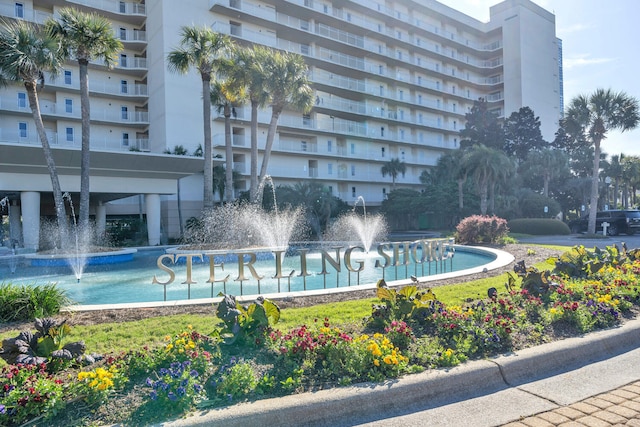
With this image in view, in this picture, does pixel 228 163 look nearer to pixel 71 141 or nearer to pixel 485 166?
pixel 71 141

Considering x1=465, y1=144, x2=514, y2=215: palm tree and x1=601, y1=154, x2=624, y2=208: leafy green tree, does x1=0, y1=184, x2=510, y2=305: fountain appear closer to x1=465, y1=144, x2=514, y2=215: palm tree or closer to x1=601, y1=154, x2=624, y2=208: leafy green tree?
x1=465, y1=144, x2=514, y2=215: palm tree

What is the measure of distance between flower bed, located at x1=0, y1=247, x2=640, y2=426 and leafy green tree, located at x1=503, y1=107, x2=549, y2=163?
5511 cm

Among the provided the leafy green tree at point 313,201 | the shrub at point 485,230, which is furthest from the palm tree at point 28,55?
the shrub at point 485,230

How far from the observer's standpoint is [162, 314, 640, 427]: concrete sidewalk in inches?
145

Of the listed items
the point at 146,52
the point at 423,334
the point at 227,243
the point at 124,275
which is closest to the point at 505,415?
the point at 423,334

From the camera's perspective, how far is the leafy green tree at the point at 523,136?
56.2 m

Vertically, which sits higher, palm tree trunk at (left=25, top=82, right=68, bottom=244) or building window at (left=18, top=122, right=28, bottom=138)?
building window at (left=18, top=122, right=28, bottom=138)

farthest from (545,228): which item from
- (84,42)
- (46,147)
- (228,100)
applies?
(46,147)

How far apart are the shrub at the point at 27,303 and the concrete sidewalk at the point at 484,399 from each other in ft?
16.4

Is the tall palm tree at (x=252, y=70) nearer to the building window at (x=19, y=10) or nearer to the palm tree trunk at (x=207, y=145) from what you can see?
the palm tree trunk at (x=207, y=145)

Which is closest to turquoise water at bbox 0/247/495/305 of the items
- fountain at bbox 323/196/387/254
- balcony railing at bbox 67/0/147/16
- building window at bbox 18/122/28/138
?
fountain at bbox 323/196/387/254

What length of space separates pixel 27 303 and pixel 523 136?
59.7 metres

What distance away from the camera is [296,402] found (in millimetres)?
3723

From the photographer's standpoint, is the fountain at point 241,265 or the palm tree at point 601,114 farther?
the palm tree at point 601,114
